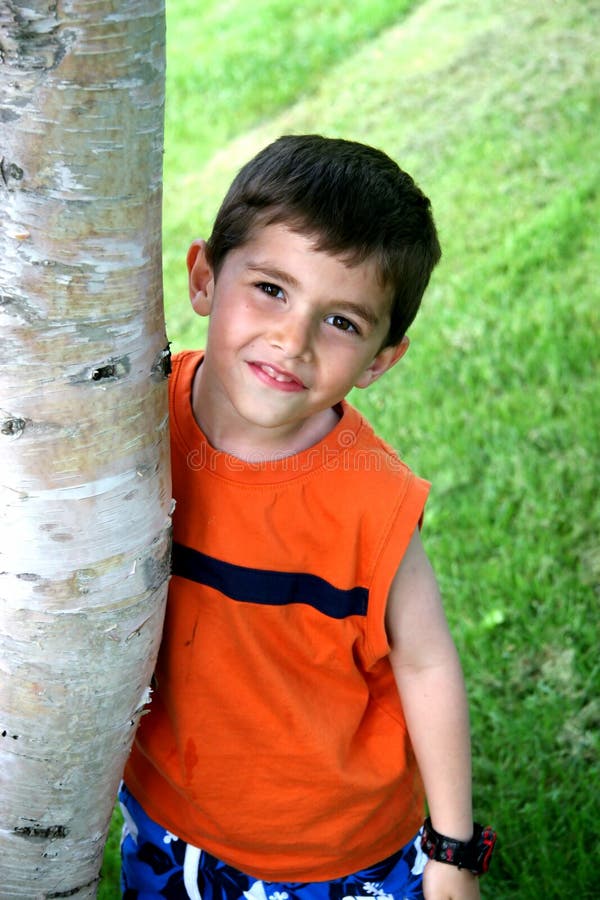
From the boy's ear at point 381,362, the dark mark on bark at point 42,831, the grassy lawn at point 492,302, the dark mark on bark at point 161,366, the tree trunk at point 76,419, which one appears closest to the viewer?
the tree trunk at point 76,419

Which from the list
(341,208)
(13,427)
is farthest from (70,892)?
(341,208)

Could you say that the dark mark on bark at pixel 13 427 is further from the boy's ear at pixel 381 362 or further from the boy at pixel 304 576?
the boy's ear at pixel 381 362

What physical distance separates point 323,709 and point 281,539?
0.33 metres

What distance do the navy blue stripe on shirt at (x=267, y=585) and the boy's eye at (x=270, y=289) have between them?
0.45 m

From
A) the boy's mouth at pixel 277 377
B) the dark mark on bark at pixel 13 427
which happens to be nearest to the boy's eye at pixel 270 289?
the boy's mouth at pixel 277 377

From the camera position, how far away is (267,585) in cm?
179

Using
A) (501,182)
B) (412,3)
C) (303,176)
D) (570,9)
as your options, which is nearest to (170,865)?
(303,176)

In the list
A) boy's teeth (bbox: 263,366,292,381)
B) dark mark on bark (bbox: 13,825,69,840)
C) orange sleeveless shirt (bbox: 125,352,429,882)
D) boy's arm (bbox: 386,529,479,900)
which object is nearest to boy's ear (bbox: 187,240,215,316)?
orange sleeveless shirt (bbox: 125,352,429,882)

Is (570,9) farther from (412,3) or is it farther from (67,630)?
(67,630)

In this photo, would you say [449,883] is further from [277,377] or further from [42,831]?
[277,377]

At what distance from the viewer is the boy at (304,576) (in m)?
1.72

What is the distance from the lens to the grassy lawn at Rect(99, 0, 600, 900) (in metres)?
3.08

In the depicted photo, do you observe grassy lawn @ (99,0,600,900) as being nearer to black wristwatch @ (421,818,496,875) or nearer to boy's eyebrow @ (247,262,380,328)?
black wristwatch @ (421,818,496,875)

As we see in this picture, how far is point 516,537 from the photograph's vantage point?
3727 millimetres
